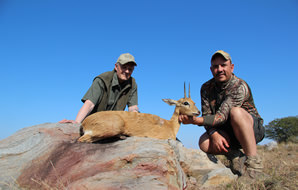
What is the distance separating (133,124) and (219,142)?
2.29 metres

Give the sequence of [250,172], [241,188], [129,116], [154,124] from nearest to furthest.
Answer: [241,188], [250,172], [129,116], [154,124]

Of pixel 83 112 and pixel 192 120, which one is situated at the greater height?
pixel 83 112

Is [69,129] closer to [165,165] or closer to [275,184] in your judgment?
[165,165]

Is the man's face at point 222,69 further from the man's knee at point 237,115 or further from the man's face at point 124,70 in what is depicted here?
the man's face at point 124,70

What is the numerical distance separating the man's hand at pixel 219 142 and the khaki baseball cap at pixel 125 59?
314cm

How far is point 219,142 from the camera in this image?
5480 mm

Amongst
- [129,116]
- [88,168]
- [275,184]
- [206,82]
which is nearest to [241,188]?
[275,184]

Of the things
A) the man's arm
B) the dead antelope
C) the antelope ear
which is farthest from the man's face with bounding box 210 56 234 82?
the man's arm

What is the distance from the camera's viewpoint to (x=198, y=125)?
578cm

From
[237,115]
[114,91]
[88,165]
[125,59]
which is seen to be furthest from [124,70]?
[88,165]

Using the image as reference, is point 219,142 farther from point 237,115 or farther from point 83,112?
point 83,112

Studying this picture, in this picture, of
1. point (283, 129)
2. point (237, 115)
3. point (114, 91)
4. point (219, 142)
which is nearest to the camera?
point (237, 115)

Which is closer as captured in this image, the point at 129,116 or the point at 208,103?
the point at 129,116

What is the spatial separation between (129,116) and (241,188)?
3052 mm
